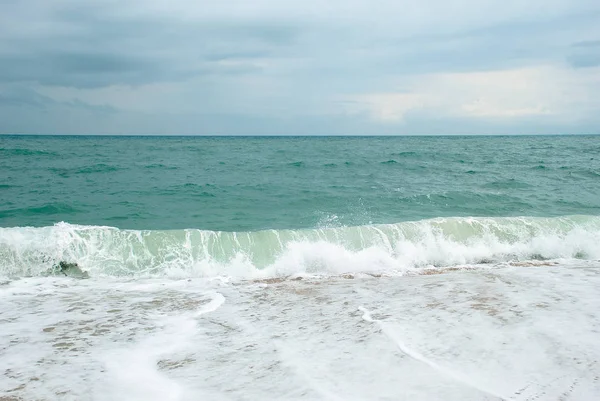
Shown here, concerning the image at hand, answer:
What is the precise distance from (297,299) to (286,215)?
826 cm

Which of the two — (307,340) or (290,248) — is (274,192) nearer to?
(290,248)

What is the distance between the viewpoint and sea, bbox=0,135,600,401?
15.7 feet

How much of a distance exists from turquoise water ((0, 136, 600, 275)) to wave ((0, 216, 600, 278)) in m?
0.04

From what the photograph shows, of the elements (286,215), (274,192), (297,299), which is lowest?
(297,299)

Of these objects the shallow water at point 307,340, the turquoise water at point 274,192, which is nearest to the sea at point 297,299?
the shallow water at point 307,340

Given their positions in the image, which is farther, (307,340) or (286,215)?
(286,215)

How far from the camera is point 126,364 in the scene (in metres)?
5.20

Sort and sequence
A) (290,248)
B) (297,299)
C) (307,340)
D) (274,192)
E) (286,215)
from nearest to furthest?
(307,340)
(297,299)
(290,248)
(286,215)
(274,192)

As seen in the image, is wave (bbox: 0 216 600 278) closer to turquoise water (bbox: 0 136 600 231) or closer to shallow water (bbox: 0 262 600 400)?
shallow water (bbox: 0 262 600 400)

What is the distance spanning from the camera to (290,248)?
11.4m

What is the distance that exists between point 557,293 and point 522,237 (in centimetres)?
598

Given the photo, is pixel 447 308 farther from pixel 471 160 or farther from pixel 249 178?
pixel 471 160

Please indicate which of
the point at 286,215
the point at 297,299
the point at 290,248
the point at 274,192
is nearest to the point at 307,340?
the point at 297,299

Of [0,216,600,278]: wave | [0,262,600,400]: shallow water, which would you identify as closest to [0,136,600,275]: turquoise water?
[0,216,600,278]: wave
